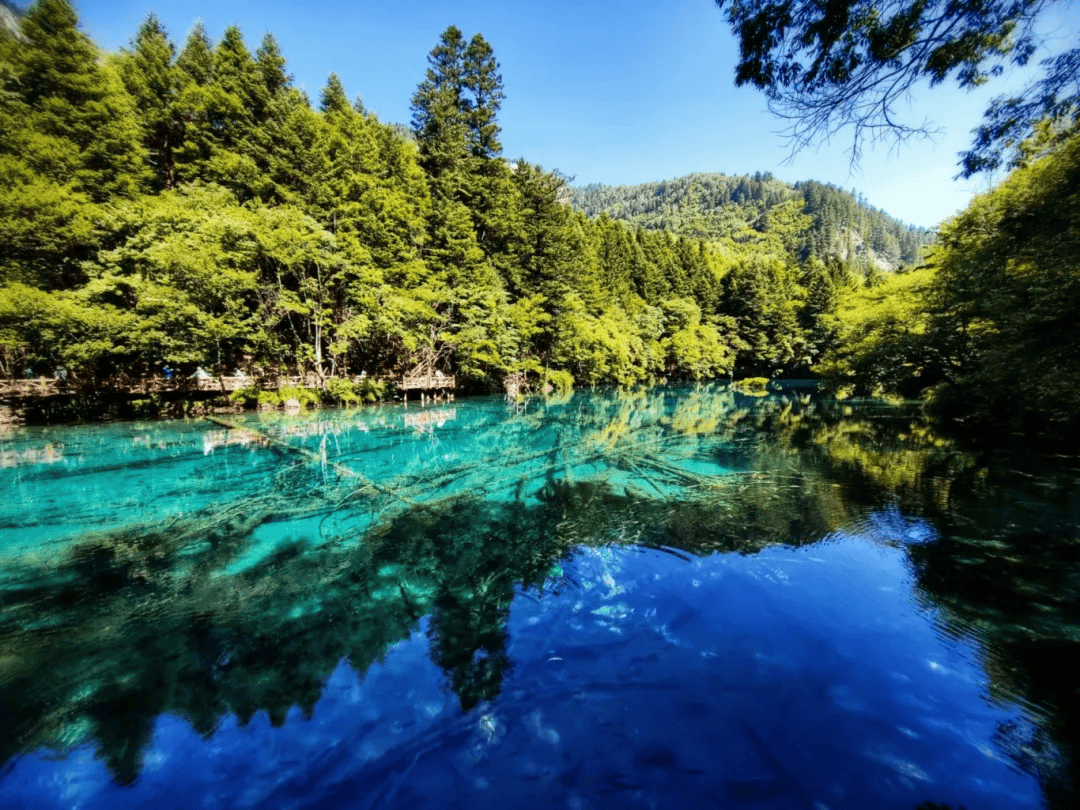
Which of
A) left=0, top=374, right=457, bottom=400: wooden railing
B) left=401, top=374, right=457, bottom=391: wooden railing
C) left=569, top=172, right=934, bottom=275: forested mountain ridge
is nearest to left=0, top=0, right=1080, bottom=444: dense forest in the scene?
left=0, top=374, right=457, bottom=400: wooden railing

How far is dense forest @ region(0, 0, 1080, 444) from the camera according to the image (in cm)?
1102

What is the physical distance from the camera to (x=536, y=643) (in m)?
3.70

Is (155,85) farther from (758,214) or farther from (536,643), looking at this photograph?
(758,214)

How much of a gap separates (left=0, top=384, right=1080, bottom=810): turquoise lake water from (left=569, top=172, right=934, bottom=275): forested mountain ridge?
282ft

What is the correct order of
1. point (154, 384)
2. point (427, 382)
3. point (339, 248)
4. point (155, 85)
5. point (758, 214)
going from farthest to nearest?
point (758, 214) < point (427, 382) < point (339, 248) < point (155, 85) < point (154, 384)

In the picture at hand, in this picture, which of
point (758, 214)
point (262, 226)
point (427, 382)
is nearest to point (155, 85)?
point (262, 226)

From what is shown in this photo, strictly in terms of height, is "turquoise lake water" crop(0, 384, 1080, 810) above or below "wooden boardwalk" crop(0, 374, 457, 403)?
below

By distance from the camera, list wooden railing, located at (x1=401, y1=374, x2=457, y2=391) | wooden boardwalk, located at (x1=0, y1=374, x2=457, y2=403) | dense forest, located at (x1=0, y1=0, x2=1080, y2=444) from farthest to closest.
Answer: wooden railing, located at (x1=401, y1=374, x2=457, y2=391)
wooden boardwalk, located at (x1=0, y1=374, x2=457, y2=403)
dense forest, located at (x1=0, y1=0, x2=1080, y2=444)

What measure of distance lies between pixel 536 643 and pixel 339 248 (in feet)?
65.7

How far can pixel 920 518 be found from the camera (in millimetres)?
6570

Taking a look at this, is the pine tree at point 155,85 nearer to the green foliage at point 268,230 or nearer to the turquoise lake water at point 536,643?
the green foliage at point 268,230

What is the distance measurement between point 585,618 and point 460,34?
103 ft

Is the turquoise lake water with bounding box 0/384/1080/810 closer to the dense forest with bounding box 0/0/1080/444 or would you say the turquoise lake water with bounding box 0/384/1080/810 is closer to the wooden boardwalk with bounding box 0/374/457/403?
the dense forest with bounding box 0/0/1080/444

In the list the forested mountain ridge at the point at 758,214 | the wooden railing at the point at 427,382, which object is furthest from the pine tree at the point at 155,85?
the forested mountain ridge at the point at 758,214
